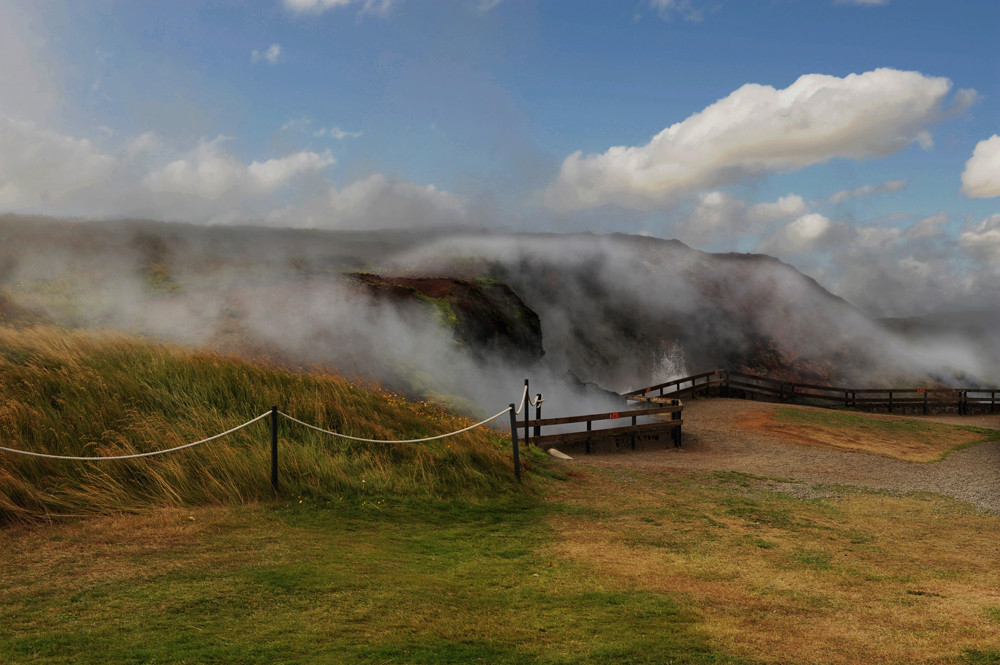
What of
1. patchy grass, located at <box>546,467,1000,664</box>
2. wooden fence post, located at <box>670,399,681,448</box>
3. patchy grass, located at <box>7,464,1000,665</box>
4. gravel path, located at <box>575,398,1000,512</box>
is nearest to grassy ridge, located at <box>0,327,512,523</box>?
patchy grass, located at <box>7,464,1000,665</box>

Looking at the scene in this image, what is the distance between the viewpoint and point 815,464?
55.8 feet

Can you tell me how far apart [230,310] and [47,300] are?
5.45 metres

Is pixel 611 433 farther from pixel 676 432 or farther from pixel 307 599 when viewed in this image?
pixel 307 599

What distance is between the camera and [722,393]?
33.5 meters

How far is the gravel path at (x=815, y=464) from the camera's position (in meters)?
14.6

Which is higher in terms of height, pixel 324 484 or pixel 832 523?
pixel 324 484

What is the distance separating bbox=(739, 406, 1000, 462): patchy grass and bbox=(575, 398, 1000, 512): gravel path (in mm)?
838

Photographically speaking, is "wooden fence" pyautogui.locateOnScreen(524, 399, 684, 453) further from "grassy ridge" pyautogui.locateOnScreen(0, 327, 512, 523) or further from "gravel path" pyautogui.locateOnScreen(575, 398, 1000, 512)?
"grassy ridge" pyautogui.locateOnScreen(0, 327, 512, 523)

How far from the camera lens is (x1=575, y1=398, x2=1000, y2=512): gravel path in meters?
14.6

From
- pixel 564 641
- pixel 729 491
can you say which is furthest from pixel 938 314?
pixel 564 641

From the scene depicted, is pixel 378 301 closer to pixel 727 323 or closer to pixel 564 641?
pixel 564 641

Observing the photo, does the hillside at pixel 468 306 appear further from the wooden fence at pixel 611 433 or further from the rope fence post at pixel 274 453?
the rope fence post at pixel 274 453

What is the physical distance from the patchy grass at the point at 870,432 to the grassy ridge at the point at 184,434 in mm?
14730

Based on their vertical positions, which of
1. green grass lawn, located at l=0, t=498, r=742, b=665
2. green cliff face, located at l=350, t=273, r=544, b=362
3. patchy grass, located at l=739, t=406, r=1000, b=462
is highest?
green cliff face, located at l=350, t=273, r=544, b=362
